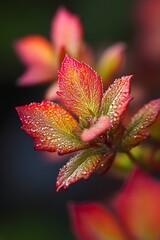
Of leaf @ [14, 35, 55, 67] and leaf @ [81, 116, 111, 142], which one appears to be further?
leaf @ [14, 35, 55, 67]

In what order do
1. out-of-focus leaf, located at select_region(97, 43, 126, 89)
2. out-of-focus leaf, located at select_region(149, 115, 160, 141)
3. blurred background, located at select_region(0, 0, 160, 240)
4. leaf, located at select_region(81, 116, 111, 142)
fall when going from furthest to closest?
blurred background, located at select_region(0, 0, 160, 240), out-of-focus leaf, located at select_region(97, 43, 126, 89), out-of-focus leaf, located at select_region(149, 115, 160, 141), leaf, located at select_region(81, 116, 111, 142)

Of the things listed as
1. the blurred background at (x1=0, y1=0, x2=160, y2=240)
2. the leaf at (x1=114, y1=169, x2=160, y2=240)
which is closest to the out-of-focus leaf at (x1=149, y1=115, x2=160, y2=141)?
the leaf at (x1=114, y1=169, x2=160, y2=240)

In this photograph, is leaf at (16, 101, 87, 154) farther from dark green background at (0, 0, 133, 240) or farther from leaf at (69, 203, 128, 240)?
dark green background at (0, 0, 133, 240)

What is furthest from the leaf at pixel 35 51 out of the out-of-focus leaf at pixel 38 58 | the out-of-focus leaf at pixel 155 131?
the out-of-focus leaf at pixel 155 131

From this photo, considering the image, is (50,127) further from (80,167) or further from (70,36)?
(70,36)

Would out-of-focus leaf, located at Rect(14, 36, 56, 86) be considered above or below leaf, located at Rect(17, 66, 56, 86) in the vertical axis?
above

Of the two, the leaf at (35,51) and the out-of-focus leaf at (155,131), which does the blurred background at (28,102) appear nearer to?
the leaf at (35,51)

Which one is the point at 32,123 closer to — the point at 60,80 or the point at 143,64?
the point at 60,80
